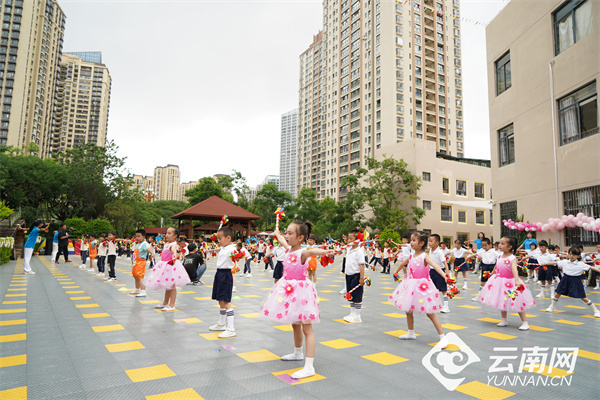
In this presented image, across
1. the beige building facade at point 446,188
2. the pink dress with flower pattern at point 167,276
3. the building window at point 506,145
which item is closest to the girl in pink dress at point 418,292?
the pink dress with flower pattern at point 167,276

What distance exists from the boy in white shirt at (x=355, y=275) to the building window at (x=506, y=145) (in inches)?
639

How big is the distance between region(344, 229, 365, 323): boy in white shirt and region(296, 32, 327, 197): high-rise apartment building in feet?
246

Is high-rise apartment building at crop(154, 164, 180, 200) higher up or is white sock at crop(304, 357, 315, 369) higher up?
high-rise apartment building at crop(154, 164, 180, 200)

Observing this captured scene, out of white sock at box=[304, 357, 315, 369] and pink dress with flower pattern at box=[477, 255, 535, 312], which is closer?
white sock at box=[304, 357, 315, 369]

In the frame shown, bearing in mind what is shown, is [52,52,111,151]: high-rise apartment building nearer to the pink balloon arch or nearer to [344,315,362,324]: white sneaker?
the pink balloon arch

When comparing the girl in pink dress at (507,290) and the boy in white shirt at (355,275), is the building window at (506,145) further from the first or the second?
the boy in white shirt at (355,275)

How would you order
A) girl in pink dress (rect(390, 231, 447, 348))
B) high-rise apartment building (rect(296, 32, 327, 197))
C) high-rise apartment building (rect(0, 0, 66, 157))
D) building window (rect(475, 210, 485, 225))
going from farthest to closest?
1. high-rise apartment building (rect(296, 32, 327, 197))
2. high-rise apartment building (rect(0, 0, 66, 157))
3. building window (rect(475, 210, 485, 225))
4. girl in pink dress (rect(390, 231, 447, 348))

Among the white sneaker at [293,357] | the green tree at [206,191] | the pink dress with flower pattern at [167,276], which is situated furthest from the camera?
the green tree at [206,191]

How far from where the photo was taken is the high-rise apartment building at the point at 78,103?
331ft

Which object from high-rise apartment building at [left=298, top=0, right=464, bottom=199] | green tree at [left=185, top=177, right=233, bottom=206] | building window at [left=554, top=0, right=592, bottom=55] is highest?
high-rise apartment building at [left=298, top=0, right=464, bottom=199]

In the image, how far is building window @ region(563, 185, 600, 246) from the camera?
1396 centimetres

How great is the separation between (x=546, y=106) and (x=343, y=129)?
54.5 m

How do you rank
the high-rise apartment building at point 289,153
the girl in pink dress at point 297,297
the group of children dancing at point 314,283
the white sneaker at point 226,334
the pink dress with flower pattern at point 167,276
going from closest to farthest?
the girl in pink dress at point 297,297
the group of children dancing at point 314,283
the white sneaker at point 226,334
the pink dress with flower pattern at point 167,276
the high-rise apartment building at point 289,153

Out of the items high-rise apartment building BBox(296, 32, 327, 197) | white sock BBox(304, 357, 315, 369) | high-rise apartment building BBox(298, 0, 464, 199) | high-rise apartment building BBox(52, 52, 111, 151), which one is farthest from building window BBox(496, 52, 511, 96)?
high-rise apartment building BBox(52, 52, 111, 151)
